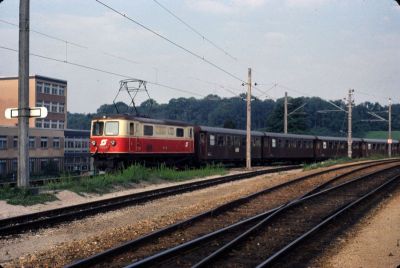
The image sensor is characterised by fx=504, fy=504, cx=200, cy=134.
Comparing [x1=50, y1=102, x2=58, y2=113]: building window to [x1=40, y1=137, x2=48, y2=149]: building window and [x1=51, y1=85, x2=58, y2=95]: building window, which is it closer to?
[x1=51, y1=85, x2=58, y2=95]: building window

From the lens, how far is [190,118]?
91750 mm

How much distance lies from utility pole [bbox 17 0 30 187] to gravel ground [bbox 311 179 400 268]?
969 centimetres

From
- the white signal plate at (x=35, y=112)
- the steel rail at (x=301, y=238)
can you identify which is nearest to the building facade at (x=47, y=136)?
the white signal plate at (x=35, y=112)

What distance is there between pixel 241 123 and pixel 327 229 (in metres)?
80.7

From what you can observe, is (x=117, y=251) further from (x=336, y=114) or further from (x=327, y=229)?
(x=336, y=114)

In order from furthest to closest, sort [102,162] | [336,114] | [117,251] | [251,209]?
[336,114] → [102,162] → [251,209] → [117,251]

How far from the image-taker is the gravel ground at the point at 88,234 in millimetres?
8430

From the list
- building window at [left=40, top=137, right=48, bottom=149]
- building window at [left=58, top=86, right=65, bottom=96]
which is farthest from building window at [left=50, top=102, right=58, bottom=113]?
building window at [left=40, top=137, right=48, bottom=149]

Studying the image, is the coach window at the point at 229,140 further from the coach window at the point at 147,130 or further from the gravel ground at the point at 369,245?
the gravel ground at the point at 369,245

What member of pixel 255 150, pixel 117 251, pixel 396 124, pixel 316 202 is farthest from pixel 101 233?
pixel 396 124

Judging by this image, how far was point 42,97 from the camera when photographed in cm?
7431

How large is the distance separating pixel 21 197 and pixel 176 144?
15.3m

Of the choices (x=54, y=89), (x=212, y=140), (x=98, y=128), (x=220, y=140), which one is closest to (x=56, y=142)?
(x=54, y=89)

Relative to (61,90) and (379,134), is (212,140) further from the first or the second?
(379,134)
